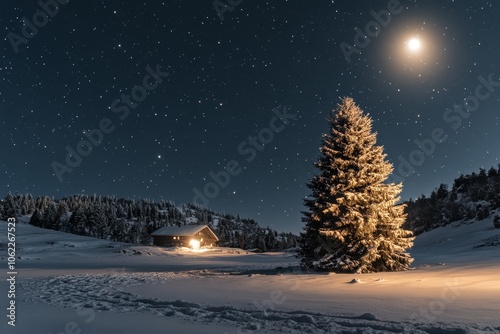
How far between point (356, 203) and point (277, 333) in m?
13.8

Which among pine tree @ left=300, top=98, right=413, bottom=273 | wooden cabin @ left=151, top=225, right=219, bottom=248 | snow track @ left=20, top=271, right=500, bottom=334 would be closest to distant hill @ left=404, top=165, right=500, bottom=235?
pine tree @ left=300, top=98, right=413, bottom=273

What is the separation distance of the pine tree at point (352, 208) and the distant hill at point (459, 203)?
148 ft

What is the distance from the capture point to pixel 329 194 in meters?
19.3

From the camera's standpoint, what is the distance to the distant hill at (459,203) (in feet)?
198

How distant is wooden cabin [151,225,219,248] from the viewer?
85.0m

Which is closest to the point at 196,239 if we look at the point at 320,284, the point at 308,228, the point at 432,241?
the point at 432,241

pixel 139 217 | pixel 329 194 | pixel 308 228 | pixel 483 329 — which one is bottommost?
pixel 483 329

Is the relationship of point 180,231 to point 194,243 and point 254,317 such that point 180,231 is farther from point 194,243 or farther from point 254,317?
point 254,317

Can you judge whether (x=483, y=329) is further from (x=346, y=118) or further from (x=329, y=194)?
(x=346, y=118)

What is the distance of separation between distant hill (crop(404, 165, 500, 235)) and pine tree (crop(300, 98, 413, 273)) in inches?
1781

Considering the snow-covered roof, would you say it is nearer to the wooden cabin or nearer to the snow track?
the wooden cabin

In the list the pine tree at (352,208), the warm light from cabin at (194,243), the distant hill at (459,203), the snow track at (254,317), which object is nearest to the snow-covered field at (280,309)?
the snow track at (254,317)

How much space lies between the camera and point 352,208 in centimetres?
1838

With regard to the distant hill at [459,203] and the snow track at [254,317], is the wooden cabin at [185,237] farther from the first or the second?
the snow track at [254,317]
